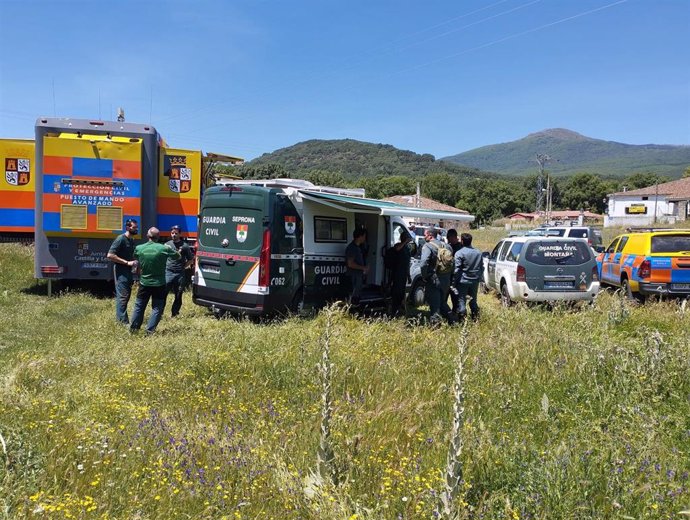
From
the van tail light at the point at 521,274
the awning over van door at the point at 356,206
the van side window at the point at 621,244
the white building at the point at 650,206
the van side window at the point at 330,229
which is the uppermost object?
the white building at the point at 650,206

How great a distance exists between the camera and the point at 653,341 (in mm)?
5996

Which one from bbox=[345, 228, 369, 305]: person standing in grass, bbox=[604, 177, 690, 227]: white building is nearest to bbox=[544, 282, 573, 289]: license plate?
bbox=[345, 228, 369, 305]: person standing in grass

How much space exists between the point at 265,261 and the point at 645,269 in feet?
27.0

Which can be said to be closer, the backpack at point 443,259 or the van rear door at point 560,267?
the backpack at point 443,259

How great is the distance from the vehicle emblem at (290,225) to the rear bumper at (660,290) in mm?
7785

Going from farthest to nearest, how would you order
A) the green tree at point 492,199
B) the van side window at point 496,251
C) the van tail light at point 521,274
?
the green tree at point 492,199
the van side window at point 496,251
the van tail light at point 521,274

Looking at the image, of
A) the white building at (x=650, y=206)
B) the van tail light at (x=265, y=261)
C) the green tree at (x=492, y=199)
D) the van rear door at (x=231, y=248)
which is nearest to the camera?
the van tail light at (x=265, y=261)

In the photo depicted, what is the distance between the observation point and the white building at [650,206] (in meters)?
68.4

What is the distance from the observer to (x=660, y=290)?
11.3m

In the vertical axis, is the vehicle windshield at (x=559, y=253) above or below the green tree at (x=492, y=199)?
below

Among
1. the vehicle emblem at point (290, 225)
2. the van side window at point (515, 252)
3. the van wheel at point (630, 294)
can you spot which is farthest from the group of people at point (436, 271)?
the van wheel at point (630, 294)

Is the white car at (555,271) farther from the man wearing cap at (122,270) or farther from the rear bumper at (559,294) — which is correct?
the man wearing cap at (122,270)

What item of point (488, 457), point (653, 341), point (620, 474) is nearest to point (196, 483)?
point (488, 457)

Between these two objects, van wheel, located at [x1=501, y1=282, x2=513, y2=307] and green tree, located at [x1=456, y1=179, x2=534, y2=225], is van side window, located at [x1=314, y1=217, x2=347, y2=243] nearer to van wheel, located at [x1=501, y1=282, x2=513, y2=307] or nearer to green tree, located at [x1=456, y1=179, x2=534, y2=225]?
van wheel, located at [x1=501, y1=282, x2=513, y2=307]
